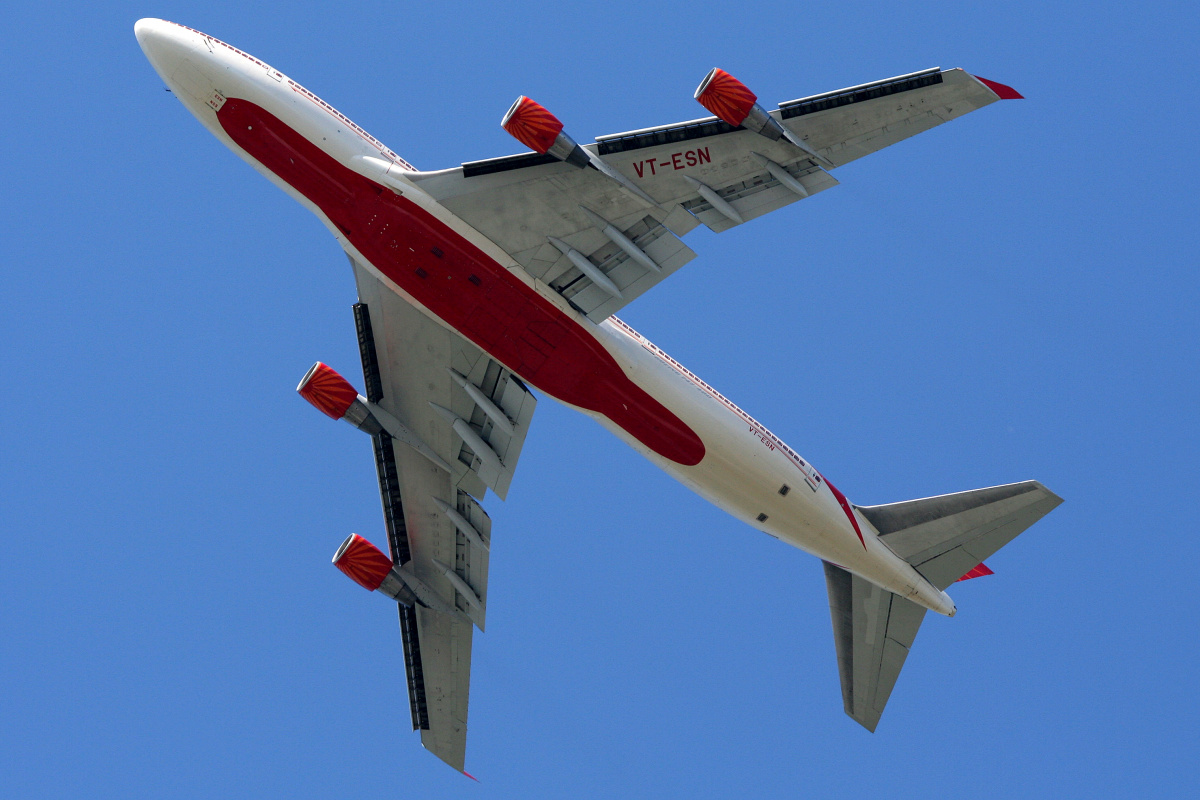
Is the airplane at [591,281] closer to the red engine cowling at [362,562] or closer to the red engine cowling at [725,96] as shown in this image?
the red engine cowling at [725,96]

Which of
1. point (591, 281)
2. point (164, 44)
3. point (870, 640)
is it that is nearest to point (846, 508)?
point (870, 640)

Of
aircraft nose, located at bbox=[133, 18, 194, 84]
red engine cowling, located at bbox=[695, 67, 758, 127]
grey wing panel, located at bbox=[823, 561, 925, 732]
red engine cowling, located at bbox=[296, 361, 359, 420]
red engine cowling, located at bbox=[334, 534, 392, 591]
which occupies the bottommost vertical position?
red engine cowling, located at bbox=[334, 534, 392, 591]

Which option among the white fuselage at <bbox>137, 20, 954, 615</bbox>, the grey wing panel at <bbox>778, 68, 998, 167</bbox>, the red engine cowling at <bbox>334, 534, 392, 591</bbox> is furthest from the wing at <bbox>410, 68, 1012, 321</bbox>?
the red engine cowling at <bbox>334, 534, 392, 591</bbox>

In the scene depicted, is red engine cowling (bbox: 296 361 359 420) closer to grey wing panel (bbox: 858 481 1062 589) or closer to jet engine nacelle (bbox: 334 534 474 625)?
jet engine nacelle (bbox: 334 534 474 625)

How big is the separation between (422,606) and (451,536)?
2.76m

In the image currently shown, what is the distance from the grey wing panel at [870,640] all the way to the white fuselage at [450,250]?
4013 mm

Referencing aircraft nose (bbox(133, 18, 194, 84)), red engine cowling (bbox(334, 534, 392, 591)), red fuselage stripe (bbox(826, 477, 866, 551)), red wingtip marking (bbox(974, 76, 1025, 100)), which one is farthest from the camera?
red engine cowling (bbox(334, 534, 392, 591))

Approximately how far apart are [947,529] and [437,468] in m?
16.3

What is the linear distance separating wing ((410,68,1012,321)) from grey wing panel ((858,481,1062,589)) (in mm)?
10754

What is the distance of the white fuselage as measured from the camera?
30375mm

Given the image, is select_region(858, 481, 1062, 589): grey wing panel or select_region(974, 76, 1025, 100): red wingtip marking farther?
select_region(858, 481, 1062, 589): grey wing panel

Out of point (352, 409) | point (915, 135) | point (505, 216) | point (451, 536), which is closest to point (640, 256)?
point (505, 216)

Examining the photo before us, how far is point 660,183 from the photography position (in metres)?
30.1

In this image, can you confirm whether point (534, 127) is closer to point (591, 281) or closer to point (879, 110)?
point (591, 281)
